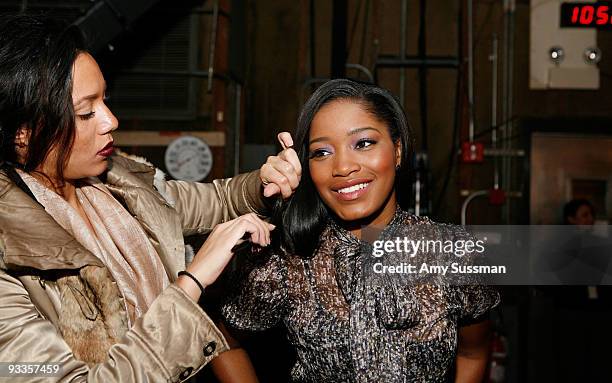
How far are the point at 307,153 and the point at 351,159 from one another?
13 cm

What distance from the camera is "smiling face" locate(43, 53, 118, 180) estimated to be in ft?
3.74

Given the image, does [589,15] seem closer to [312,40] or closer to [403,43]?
[403,43]

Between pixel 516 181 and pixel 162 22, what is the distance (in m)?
2.68

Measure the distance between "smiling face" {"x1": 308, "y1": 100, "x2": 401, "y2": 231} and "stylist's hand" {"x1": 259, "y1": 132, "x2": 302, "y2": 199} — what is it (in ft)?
0.36

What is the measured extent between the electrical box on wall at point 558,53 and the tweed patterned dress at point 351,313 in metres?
3.24

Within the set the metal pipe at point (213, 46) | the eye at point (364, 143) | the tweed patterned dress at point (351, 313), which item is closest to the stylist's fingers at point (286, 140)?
the eye at point (364, 143)

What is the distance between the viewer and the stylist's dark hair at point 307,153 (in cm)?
149

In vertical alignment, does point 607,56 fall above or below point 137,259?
above

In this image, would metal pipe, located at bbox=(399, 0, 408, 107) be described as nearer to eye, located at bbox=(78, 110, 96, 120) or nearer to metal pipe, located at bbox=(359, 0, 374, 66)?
metal pipe, located at bbox=(359, 0, 374, 66)

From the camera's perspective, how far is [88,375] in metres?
1.01

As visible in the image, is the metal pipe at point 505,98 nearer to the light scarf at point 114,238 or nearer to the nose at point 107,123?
the light scarf at point 114,238

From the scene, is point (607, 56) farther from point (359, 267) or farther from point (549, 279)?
point (359, 267)

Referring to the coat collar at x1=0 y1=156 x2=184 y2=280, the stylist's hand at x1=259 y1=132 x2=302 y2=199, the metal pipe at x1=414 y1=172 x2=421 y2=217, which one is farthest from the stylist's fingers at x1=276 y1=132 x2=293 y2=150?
the metal pipe at x1=414 y1=172 x2=421 y2=217

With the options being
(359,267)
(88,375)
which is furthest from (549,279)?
(88,375)
